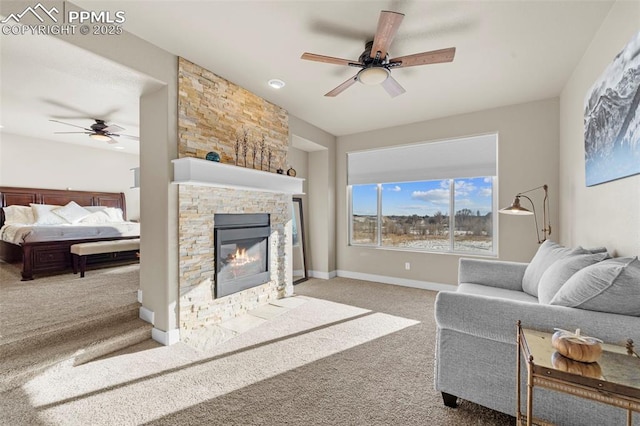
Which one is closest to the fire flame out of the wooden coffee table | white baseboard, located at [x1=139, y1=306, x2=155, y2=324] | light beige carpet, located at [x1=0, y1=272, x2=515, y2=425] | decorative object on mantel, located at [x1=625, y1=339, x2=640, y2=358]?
light beige carpet, located at [x1=0, y1=272, x2=515, y2=425]

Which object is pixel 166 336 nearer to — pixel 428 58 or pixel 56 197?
pixel 428 58

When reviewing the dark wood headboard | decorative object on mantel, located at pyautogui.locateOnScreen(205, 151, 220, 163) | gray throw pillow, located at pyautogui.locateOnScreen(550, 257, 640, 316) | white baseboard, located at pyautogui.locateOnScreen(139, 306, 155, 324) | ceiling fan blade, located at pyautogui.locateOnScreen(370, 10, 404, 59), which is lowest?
white baseboard, located at pyautogui.locateOnScreen(139, 306, 155, 324)

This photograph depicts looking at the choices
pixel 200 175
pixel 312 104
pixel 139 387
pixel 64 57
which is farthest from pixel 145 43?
pixel 139 387

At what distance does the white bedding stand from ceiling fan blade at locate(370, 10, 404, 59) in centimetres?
552

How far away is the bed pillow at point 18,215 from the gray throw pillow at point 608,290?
7856mm

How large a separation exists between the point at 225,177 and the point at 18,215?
5.15m

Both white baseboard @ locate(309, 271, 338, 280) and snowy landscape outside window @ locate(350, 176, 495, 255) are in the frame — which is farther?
white baseboard @ locate(309, 271, 338, 280)

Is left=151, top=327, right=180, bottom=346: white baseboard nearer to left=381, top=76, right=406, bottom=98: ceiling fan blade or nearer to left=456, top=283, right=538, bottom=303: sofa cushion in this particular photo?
left=456, top=283, right=538, bottom=303: sofa cushion

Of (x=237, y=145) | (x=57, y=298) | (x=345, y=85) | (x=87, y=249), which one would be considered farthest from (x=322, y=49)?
(x=87, y=249)

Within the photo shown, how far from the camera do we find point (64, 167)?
5969 millimetres

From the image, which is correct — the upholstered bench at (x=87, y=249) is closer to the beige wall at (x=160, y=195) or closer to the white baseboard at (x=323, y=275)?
the beige wall at (x=160, y=195)

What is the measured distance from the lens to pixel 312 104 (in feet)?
12.7

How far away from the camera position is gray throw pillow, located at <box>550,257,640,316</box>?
1324 mm

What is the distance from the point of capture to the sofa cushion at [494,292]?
7.52 ft
